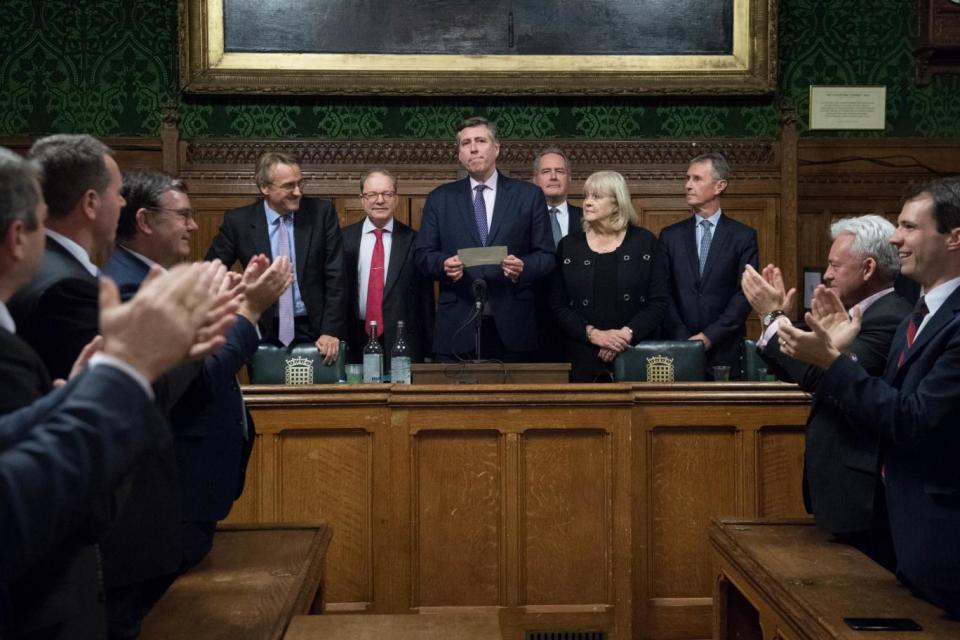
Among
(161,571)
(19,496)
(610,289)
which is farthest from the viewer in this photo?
(610,289)

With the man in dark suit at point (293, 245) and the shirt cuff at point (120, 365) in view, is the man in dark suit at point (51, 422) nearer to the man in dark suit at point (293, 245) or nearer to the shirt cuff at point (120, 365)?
the shirt cuff at point (120, 365)

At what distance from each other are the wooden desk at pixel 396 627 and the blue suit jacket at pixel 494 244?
2.67 meters

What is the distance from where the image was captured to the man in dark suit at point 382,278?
5.62 metres

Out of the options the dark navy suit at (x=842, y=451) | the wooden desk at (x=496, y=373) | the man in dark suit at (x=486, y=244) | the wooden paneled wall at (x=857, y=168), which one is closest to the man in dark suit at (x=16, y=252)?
the dark navy suit at (x=842, y=451)

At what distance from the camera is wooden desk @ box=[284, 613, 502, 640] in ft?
8.37

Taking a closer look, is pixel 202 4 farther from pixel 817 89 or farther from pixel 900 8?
pixel 900 8

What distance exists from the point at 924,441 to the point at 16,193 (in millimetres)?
2018

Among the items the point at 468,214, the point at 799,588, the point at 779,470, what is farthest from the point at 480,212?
the point at 799,588

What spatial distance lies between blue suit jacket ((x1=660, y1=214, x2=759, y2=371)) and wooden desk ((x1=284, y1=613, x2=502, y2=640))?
3.06 m

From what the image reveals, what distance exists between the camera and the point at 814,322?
280cm

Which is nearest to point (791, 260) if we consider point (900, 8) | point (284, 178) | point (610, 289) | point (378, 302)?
point (900, 8)

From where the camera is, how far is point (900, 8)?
7.62 m

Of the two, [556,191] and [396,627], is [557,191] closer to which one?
[556,191]

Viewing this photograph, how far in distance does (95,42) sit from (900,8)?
5.29 m
